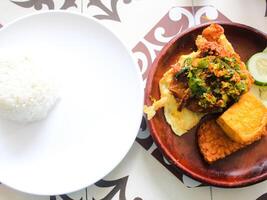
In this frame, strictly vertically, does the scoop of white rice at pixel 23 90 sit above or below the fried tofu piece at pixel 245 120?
above

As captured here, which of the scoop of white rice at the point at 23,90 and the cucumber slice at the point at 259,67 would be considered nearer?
the scoop of white rice at the point at 23,90

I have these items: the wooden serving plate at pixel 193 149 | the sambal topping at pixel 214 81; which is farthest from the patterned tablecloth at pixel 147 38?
the sambal topping at pixel 214 81

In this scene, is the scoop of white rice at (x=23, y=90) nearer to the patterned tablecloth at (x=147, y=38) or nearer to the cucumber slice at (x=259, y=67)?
the patterned tablecloth at (x=147, y=38)

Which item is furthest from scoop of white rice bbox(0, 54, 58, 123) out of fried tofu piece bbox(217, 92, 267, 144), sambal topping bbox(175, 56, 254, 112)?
fried tofu piece bbox(217, 92, 267, 144)

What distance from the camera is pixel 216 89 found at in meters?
1.22

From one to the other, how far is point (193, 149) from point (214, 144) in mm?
61

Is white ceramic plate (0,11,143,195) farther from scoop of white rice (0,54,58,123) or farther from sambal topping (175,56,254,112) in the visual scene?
sambal topping (175,56,254,112)

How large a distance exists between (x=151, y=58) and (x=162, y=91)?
134 mm

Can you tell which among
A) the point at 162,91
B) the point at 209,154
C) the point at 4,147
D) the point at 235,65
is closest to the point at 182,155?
the point at 209,154

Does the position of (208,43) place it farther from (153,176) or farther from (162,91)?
(153,176)

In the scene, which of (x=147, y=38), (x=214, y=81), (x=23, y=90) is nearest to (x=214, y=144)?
(x=214, y=81)

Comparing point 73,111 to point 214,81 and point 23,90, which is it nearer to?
point 23,90

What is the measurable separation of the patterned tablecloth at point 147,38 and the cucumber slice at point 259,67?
139 mm

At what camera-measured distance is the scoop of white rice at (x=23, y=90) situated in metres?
1.18
